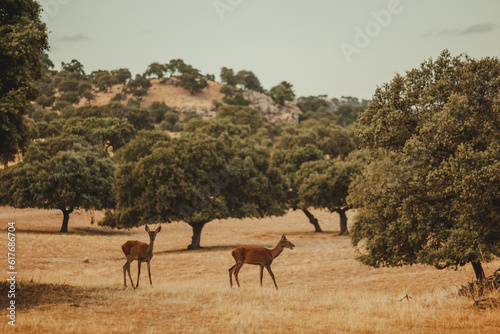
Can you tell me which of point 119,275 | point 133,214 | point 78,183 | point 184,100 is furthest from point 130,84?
point 119,275

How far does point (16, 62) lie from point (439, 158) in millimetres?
14436

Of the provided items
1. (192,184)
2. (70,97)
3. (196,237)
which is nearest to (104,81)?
(70,97)

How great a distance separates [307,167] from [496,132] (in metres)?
48.9

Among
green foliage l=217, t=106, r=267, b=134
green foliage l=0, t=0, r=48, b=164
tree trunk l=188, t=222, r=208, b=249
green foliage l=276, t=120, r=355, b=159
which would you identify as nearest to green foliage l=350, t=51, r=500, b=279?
green foliage l=0, t=0, r=48, b=164

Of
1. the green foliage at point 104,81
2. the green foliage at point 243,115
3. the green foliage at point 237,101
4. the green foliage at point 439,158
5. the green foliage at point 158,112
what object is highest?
the green foliage at point 104,81

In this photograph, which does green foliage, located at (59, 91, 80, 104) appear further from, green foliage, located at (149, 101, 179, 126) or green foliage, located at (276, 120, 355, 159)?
green foliage, located at (276, 120, 355, 159)

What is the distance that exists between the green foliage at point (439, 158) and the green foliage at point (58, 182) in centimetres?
4271

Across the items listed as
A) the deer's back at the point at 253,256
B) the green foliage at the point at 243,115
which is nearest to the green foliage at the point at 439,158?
the deer's back at the point at 253,256

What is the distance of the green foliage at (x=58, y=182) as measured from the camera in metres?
55.3

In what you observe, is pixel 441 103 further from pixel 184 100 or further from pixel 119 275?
pixel 184 100

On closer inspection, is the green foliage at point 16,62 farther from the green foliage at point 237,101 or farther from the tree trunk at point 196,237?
the green foliage at point 237,101

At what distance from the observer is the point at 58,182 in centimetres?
5634

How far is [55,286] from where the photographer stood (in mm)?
18500

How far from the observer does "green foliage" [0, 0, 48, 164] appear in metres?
15.7
